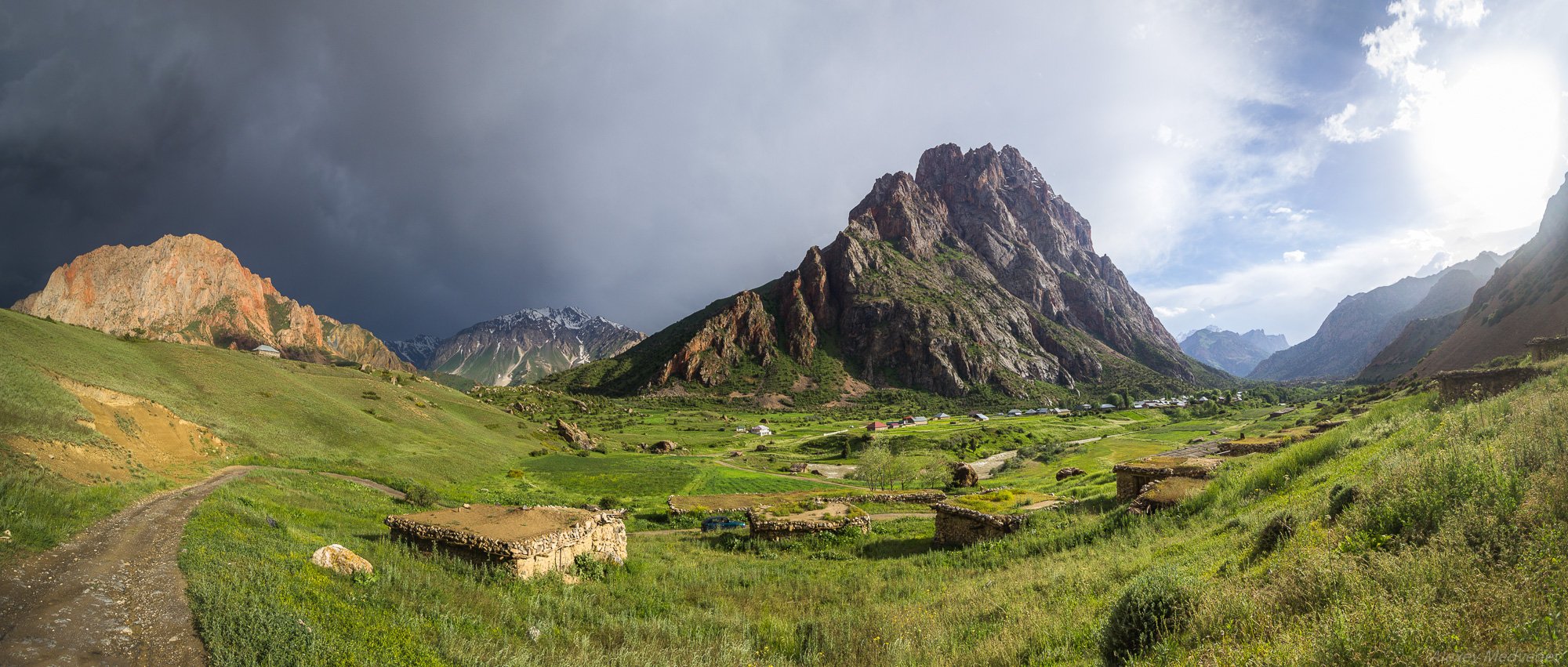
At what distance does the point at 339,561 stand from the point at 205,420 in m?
31.3

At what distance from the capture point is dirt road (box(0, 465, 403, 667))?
6.00 metres

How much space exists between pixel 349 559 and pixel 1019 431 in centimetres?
9279

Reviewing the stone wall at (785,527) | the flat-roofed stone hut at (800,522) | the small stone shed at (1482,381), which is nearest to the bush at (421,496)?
the flat-roofed stone hut at (800,522)

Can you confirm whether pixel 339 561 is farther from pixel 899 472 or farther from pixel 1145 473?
pixel 899 472

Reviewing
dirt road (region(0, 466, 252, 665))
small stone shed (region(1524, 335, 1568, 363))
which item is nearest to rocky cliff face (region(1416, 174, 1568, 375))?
small stone shed (region(1524, 335, 1568, 363))

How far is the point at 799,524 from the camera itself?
20562mm

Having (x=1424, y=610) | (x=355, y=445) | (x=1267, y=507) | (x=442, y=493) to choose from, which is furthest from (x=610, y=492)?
(x=1424, y=610)

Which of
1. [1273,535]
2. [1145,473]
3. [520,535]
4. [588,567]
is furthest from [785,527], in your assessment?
[1273,535]

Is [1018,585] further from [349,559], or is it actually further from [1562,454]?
[349,559]

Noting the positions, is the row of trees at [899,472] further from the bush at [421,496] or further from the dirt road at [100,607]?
the dirt road at [100,607]

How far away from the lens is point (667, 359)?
623ft

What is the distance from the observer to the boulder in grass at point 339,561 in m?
10.5

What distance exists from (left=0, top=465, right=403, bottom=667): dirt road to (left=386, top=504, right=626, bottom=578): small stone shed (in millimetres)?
4891

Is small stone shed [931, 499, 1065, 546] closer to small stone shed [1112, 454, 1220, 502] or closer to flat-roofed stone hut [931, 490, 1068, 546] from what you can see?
flat-roofed stone hut [931, 490, 1068, 546]
